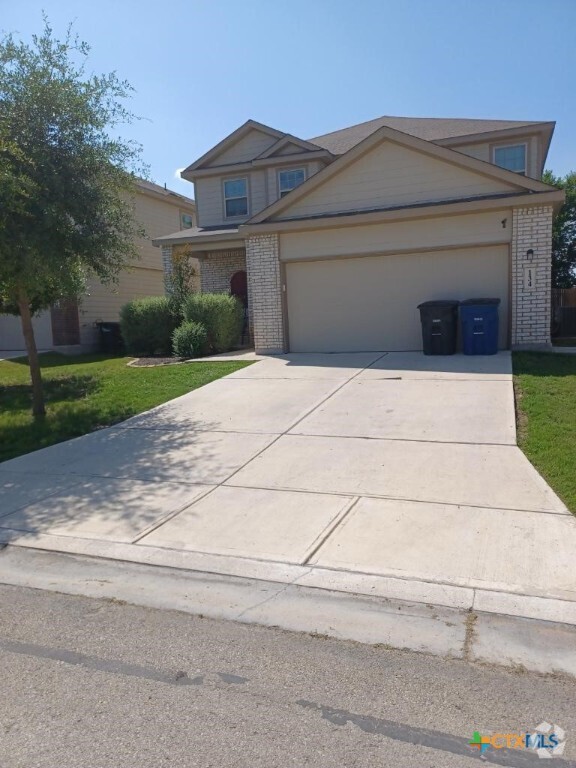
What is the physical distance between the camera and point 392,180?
13.4 meters

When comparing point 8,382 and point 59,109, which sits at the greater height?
point 59,109

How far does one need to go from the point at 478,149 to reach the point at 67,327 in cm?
1427

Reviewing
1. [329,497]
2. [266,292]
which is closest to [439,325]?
[266,292]

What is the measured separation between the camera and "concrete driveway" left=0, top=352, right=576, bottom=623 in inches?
169

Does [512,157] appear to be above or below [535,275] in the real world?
above

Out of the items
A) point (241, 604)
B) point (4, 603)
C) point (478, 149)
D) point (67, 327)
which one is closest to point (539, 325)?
point (478, 149)

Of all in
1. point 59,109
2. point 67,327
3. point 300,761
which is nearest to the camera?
point 300,761

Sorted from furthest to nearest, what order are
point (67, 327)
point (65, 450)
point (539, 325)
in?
point (67, 327) < point (539, 325) < point (65, 450)

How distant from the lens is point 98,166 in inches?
360

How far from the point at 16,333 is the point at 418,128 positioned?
51.8 ft

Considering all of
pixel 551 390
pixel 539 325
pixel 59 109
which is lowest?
pixel 551 390

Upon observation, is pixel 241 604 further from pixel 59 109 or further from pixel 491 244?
pixel 491 244

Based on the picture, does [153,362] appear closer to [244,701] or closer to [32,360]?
[32,360]

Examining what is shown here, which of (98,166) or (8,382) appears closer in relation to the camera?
(98,166)
